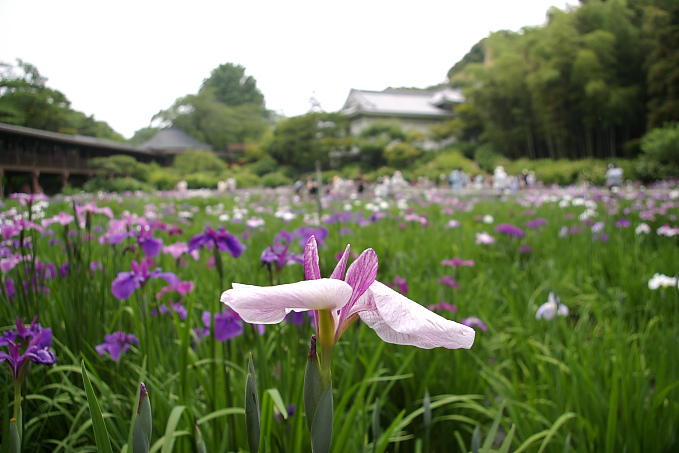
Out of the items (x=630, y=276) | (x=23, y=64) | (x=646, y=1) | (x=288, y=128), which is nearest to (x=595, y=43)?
(x=646, y=1)

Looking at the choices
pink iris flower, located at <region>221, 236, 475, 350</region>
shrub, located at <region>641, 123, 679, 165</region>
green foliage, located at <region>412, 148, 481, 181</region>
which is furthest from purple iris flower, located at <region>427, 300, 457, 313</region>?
green foliage, located at <region>412, 148, 481, 181</region>

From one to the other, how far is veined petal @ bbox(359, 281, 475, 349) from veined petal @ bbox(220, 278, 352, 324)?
40 mm

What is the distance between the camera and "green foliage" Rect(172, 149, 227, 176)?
2172 centimetres

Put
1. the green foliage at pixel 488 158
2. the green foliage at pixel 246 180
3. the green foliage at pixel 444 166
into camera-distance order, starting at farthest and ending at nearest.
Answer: the green foliage at pixel 488 158, the green foliage at pixel 444 166, the green foliage at pixel 246 180

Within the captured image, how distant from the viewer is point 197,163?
23.4 m

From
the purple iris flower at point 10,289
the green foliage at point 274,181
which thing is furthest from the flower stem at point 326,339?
the green foliage at point 274,181

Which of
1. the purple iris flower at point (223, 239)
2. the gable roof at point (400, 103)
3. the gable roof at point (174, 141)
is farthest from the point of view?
the gable roof at point (400, 103)

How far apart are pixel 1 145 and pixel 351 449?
3349 millimetres

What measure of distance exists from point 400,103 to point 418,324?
35918 millimetres

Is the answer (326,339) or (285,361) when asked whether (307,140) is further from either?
(326,339)

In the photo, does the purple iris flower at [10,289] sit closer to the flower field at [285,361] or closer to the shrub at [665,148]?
the flower field at [285,361]

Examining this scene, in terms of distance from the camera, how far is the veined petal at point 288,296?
346 millimetres

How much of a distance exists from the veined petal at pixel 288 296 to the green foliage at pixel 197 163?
855 inches

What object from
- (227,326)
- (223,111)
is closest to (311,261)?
(227,326)
